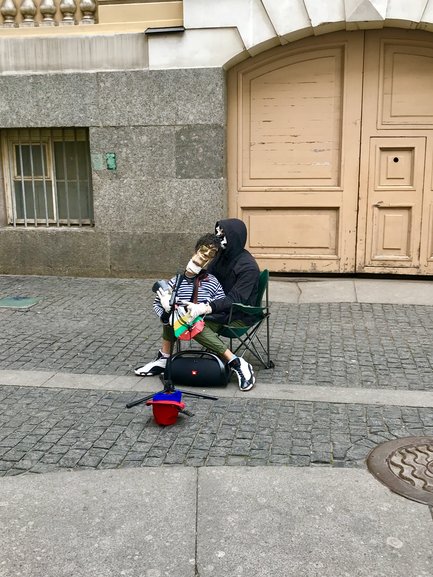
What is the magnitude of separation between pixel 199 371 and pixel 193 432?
2.51 feet

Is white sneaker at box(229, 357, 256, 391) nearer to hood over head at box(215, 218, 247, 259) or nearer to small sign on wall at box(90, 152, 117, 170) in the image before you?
hood over head at box(215, 218, 247, 259)

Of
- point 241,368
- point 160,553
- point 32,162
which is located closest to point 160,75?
point 32,162

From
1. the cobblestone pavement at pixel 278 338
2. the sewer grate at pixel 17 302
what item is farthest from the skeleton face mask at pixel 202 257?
the sewer grate at pixel 17 302

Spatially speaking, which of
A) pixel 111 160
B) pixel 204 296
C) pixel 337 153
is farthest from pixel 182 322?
pixel 337 153

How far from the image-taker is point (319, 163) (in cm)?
842

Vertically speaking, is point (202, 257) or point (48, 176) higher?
point (48, 176)

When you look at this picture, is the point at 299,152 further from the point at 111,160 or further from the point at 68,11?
the point at 68,11

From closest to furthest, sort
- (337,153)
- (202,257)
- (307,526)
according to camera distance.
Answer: (307,526) → (202,257) → (337,153)

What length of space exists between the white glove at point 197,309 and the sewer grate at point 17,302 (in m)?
3.40

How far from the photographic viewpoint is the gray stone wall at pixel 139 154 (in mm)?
8250

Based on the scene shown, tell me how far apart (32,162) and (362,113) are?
4632 millimetres

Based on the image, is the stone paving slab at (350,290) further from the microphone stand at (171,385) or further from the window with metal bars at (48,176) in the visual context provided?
the microphone stand at (171,385)

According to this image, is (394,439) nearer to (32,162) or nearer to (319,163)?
(319,163)

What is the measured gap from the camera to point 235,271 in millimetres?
5039
